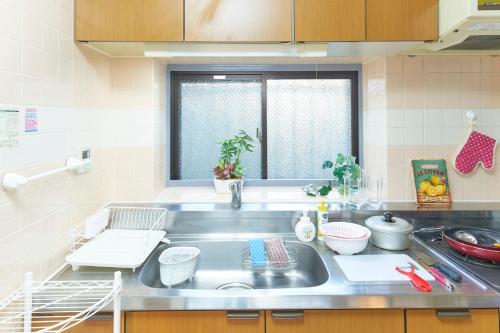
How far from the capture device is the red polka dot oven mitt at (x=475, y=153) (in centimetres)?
175

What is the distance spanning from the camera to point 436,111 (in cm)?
179

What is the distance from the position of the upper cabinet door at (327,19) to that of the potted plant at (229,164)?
0.76 metres

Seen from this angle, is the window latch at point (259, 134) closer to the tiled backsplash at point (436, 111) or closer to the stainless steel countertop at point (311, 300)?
the tiled backsplash at point (436, 111)

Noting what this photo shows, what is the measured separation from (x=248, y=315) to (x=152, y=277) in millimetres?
514

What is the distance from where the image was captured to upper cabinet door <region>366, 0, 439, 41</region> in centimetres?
145

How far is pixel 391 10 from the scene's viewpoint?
1.45 metres

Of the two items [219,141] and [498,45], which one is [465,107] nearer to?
[498,45]

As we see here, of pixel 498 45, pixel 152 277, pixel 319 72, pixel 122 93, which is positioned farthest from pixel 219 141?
pixel 498 45

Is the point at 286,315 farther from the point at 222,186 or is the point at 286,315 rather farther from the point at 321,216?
the point at 222,186

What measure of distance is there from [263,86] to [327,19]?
717 millimetres

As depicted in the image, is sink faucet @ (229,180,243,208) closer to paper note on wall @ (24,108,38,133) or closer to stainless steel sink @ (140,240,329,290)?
stainless steel sink @ (140,240,329,290)

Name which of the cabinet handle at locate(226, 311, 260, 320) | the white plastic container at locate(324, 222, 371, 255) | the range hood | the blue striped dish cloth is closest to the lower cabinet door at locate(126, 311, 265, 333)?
the cabinet handle at locate(226, 311, 260, 320)

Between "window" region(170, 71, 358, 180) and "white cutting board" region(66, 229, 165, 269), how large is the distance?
0.61 metres

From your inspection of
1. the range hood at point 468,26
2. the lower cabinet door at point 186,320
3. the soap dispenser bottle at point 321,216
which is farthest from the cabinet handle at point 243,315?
the range hood at point 468,26
